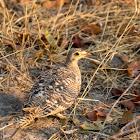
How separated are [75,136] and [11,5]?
3.82m

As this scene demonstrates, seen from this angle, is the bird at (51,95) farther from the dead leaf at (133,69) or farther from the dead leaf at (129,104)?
the dead leaf at (133,69)

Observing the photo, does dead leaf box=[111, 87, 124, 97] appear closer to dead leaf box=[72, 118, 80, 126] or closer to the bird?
the bird

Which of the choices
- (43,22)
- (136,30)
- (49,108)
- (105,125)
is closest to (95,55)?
(136,30)

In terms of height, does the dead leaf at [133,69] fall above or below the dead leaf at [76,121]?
above

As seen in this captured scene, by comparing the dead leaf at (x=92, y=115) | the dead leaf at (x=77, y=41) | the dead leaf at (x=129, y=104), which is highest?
the dead leaf at (x=77, y=41)

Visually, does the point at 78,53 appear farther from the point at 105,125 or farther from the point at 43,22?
the point at 43,22

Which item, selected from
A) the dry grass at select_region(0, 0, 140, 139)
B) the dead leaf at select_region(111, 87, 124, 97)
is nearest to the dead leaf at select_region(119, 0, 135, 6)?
the dry grass at select_region(0, 0, 140, 139)

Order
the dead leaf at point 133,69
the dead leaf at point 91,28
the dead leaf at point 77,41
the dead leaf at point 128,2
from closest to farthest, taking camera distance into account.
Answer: the dead leaf at point 133,69
the dead leaf at point 77,41
the dead leaf at point 91,28
the dead leaf at point 128,2

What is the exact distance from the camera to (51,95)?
284 cm

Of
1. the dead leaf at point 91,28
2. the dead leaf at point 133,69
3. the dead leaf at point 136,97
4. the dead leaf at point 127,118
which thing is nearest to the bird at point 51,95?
the dead leaf at point 127,118

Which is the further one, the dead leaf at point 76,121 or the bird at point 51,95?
the dead leaf at point 76,121

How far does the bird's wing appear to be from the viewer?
277cm

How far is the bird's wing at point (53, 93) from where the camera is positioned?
2.77 meters

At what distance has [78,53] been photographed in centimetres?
340
